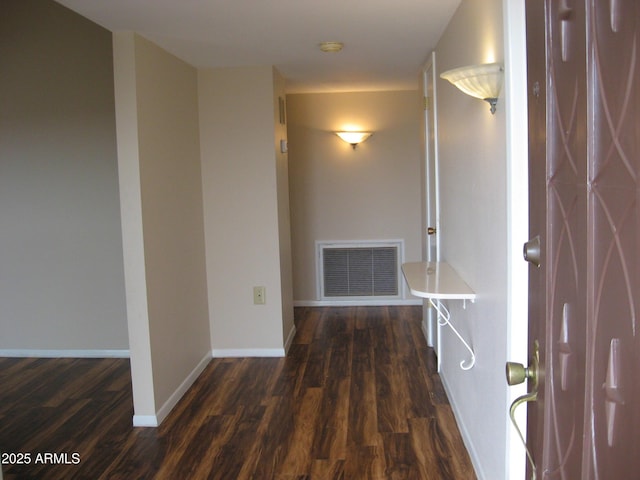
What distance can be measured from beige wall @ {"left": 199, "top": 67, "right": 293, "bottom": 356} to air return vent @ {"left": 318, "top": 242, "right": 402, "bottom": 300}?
4.95 feet

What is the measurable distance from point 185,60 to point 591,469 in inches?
146

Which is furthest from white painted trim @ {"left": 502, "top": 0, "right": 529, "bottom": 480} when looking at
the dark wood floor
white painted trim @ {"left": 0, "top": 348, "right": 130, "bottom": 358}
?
white painted trim @ {"left": 0, "top": 348, "right": 130, "bottom": 358}

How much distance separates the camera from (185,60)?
393 cm

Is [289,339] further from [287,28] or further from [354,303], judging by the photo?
[287,28]

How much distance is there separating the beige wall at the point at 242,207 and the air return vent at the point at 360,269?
59.4 inches

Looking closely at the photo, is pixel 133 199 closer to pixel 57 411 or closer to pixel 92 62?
pixel 57 411

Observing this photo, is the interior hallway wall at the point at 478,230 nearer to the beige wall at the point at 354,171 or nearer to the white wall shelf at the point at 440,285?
the white wall shelf at the point at 440,285

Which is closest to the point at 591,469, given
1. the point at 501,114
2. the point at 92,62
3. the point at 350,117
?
the point at 501,114

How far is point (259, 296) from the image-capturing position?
4.42 metres

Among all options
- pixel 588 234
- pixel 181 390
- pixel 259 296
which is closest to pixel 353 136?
pixel 259 296

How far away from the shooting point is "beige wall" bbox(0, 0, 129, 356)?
14.0 feet

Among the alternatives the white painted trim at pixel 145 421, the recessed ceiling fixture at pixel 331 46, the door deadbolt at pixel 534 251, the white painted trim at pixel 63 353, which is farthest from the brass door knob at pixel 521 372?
the white painted trim at pixel 63 353

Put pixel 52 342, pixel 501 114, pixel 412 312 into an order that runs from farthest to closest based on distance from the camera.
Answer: pixel 412 312 < pixel 52 342 < pixel 501 114

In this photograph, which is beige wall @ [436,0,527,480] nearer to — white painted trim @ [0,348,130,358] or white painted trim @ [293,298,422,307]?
white painted trim @ [293,298,422,307]
